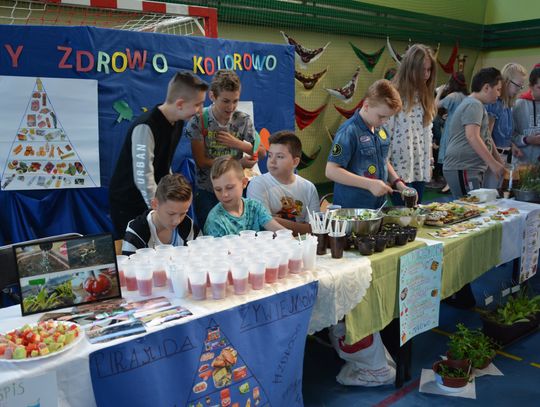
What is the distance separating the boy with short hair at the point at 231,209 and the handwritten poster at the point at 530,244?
1.72 m

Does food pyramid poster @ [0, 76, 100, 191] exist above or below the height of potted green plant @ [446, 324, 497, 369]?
above

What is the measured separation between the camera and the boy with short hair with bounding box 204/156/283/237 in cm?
217

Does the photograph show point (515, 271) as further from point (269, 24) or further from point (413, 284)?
point (269, 24)

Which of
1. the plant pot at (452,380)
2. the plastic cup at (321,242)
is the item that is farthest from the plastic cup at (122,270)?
the plant pot at (452,380)

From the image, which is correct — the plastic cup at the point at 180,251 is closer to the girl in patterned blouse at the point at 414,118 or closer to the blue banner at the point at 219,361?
the blue banner at the point at 219,361

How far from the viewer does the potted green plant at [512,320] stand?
2803mm

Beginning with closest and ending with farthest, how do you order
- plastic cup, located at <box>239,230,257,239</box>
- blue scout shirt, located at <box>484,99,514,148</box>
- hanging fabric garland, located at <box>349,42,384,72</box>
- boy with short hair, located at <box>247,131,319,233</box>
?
plastic cup, located at <box>239,230,257,239</box>
boy with short hair, located at <box>247,131,319,233</box>
blue scout shirt, located at <box>484,99,514,148</box>
hanging fabric garland, located at <box>349,42,384,72</box>

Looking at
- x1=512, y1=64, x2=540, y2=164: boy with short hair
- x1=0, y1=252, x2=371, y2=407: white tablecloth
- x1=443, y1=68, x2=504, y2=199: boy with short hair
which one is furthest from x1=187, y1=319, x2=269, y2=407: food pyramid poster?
x1=512, y1=64, x2=540, y2=164: boy with short hair

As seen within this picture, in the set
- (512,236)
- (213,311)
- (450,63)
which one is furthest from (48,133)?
(450,63)

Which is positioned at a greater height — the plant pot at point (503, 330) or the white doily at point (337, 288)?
the white doily at point (337, 288)

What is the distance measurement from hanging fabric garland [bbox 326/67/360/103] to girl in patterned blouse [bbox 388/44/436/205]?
431 cm

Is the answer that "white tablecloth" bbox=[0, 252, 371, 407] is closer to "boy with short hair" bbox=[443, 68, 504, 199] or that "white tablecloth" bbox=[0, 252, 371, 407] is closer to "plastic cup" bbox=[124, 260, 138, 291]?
"plastic cup" bbox=[124, 260, 138, 291]

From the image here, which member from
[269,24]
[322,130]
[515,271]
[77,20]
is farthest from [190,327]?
[322,130]

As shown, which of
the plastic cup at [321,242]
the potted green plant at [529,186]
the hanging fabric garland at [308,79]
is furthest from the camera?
the hanging fabric garland at [308,79]
